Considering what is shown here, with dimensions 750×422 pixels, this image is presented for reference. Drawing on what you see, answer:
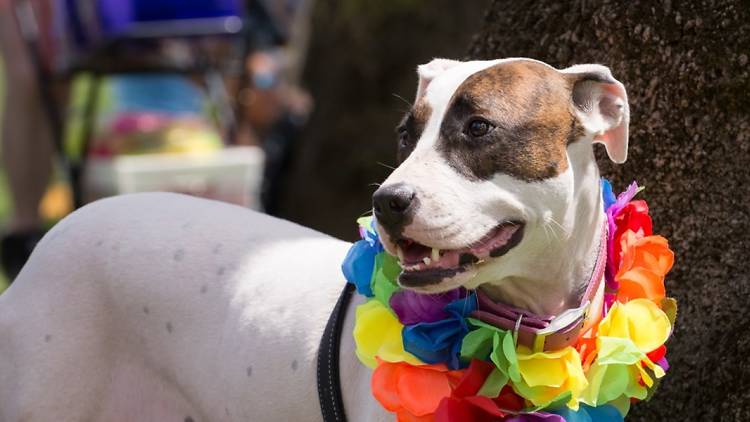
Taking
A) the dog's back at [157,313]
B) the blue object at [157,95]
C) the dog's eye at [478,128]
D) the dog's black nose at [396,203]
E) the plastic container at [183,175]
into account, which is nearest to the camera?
the dog's black nose at [396,203]

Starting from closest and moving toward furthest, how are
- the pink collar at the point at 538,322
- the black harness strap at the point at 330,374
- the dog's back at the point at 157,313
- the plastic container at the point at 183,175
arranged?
the pink collar at the point at 538,322 < the black harness strap at the point at 330,374 < the dog's back at the point at 157,313 < the plastic container at the point at 183,175

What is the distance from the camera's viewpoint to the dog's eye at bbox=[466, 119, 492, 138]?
2355mm

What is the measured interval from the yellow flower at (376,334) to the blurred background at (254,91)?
2.54ft

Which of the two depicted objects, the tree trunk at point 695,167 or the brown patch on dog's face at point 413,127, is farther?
the tree trunk at point 695,167

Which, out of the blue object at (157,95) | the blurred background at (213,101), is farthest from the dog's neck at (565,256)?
the blue object at (157,95)

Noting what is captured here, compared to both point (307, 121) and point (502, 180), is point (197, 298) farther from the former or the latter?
point (307, 121)

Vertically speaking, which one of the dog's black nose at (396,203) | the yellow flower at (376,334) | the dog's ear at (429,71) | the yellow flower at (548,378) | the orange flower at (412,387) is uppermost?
the dog's ear at (429,71)

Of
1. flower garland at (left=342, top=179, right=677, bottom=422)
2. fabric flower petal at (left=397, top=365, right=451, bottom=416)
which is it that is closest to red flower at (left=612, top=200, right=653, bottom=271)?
flower garland at (left=342, top=179, right=677, bottom=422)

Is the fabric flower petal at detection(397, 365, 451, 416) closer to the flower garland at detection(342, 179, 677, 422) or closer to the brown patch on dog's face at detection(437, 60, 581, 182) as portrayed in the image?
the flower garland at detection(342, 179, 677, 422)

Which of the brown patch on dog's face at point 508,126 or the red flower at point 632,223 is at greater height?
the brown patch on dog's face at point 508,126

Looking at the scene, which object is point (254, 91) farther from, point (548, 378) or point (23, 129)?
point (548, 378)

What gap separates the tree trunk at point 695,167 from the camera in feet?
9.04

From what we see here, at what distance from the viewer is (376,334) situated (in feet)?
8.38

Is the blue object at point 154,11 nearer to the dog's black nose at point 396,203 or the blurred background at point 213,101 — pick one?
the blurred background at point 213,101
